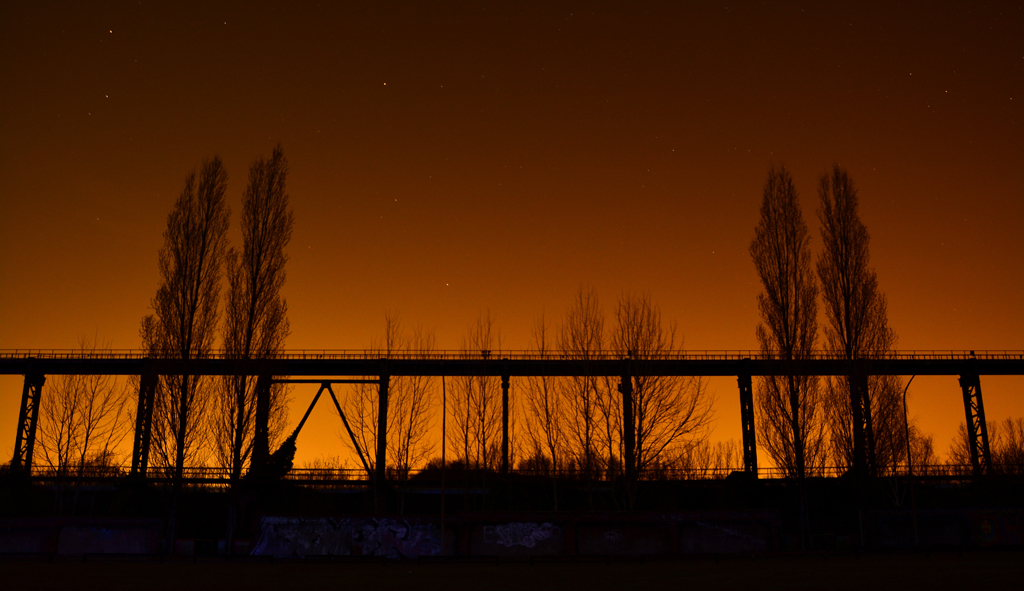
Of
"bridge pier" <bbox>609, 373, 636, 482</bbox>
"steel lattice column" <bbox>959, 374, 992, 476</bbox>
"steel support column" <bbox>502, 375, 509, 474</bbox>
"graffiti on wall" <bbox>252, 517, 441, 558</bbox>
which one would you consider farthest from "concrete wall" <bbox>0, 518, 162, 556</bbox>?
"steel lattice column" <bbox>959, 374, 992, 476</bbox>

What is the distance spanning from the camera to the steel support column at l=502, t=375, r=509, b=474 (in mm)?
37406

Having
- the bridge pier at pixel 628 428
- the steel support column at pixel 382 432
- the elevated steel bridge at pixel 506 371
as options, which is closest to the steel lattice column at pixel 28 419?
the elevated steel bridge at pixel 506 371

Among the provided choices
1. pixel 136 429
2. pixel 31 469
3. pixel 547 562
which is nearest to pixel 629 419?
pixel 547 562

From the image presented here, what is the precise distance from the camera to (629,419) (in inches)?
1318

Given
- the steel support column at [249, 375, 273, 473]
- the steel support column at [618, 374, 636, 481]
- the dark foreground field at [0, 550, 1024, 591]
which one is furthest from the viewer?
the steel support column at [618, 374, 636, 481]

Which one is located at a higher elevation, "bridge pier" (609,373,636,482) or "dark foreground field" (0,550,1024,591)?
"bridge pier" (609,373,636,482)

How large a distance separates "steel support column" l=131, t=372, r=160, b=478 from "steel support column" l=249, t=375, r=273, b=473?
172 inches

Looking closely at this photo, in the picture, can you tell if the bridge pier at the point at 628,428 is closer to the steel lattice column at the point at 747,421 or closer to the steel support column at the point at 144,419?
the steel lattice column at the point at 747,421

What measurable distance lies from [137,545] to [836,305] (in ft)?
111

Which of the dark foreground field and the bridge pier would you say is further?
the bridge pier

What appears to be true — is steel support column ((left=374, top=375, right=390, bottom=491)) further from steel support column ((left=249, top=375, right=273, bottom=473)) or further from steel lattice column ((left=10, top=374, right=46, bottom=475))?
steel lattice column ((left=10, top=374, right=46, bottom=475))

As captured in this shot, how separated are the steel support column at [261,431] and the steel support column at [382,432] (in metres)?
8.16

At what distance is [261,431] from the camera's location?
3094 centimetres

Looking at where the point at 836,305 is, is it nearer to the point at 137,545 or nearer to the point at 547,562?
the point at 547,562
